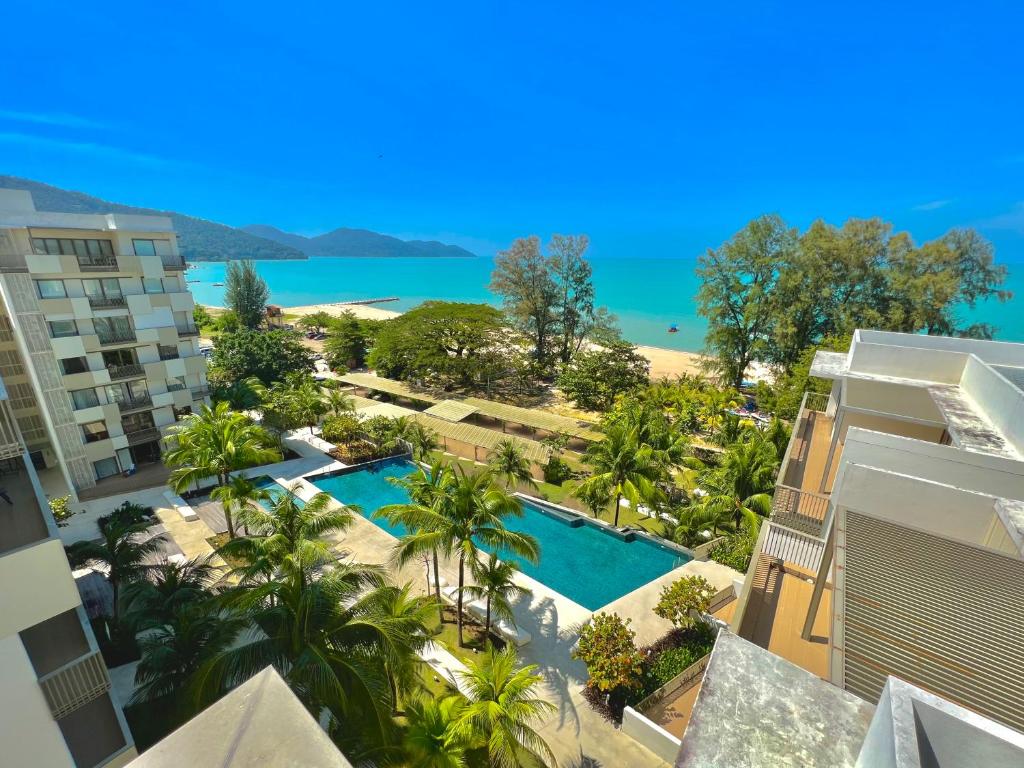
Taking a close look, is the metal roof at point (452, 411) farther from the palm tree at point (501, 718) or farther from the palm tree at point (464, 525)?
the palm tree at point (501, 718)

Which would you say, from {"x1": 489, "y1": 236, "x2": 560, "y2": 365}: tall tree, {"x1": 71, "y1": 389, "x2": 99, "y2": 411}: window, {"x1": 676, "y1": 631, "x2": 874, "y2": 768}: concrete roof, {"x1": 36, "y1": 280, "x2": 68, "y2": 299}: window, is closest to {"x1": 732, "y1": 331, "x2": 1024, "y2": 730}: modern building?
{"x1": 676, "y1": 631, "x2": 874, "y2": 768}: concrete roof

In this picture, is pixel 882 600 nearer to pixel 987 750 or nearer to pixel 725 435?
pixel 987 750

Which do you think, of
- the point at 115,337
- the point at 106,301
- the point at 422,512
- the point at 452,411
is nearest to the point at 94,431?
the point at 115,337

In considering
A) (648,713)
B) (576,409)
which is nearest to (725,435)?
(576,409)

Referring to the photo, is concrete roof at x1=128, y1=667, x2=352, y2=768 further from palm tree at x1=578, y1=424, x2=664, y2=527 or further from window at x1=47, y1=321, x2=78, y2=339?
window at x1=47, y1=321, x2=78, y2=339

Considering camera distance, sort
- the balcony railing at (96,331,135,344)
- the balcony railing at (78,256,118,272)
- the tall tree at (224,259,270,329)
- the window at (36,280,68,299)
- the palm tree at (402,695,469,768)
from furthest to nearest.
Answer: the tall tree at (224,259,270,329)
the balcony railing at (96,331,135,344)
the balcony railing at (78,256,118,272)
the window at (36,280,68,299)
the palm tree at (402,695,469,768)

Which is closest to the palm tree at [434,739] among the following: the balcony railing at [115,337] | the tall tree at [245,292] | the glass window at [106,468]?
the glass window at [106,468]
